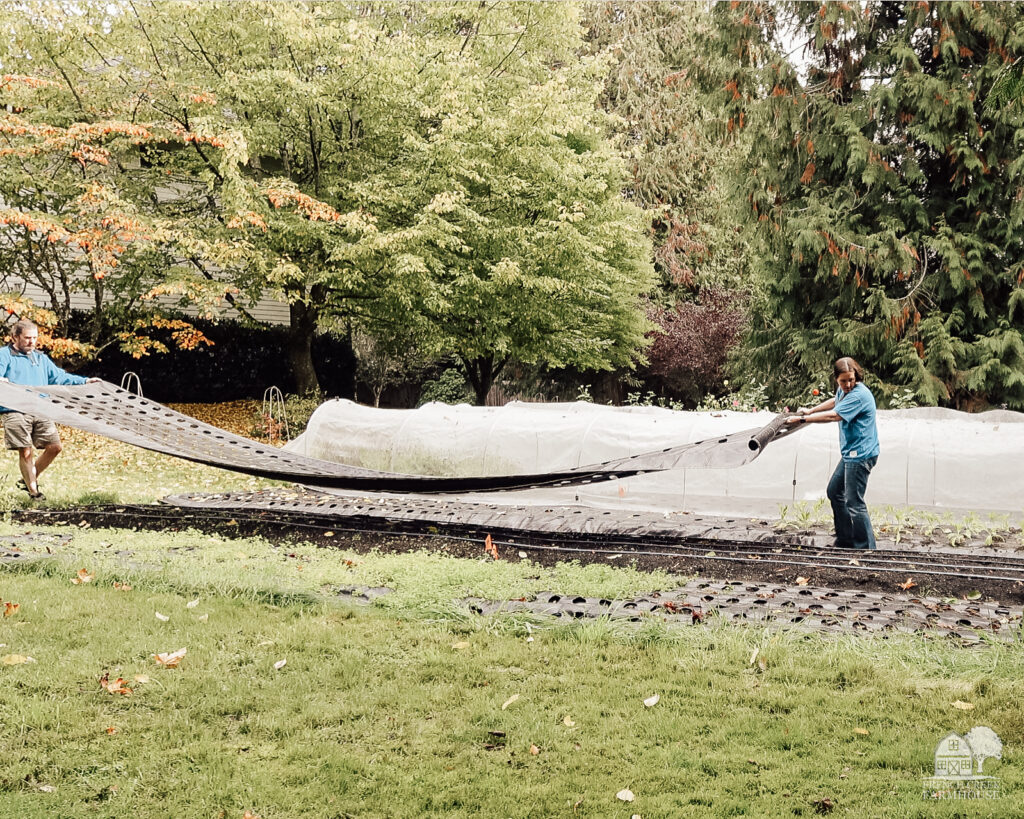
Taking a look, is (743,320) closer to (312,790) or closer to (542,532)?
(542,532)

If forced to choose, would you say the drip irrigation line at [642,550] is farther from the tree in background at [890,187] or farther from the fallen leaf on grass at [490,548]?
the tree in background at [890,187]

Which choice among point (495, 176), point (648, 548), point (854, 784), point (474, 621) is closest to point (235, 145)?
point (495, 176)

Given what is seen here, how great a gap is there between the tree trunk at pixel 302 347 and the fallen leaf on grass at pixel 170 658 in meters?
12.1

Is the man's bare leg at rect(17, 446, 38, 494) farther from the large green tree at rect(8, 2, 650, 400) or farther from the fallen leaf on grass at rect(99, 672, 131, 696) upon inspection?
the fallen leaf on grass at rect(99, 672, 131, 696)

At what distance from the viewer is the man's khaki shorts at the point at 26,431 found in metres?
7.49

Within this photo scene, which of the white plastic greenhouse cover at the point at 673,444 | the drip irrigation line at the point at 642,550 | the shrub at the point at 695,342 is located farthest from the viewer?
the shrub at the point at 695,342

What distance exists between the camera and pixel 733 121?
46.9 ft

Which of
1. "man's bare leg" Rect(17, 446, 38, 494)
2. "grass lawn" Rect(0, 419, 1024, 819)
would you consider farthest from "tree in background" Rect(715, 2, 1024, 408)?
"man's bare leg" Rect(17, 446, 38, 494)

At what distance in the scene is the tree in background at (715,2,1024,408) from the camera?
12727 mm

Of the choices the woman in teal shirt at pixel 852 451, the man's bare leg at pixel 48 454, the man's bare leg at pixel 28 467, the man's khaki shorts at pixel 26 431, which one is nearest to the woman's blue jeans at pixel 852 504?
the woman in teal shirt at pixel 852 451

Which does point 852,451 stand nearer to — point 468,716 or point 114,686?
point 468,716

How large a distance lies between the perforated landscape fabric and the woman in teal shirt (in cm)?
39

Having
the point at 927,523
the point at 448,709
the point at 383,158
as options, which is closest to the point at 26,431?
the point at 448,709

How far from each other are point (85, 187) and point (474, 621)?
1075 cm
